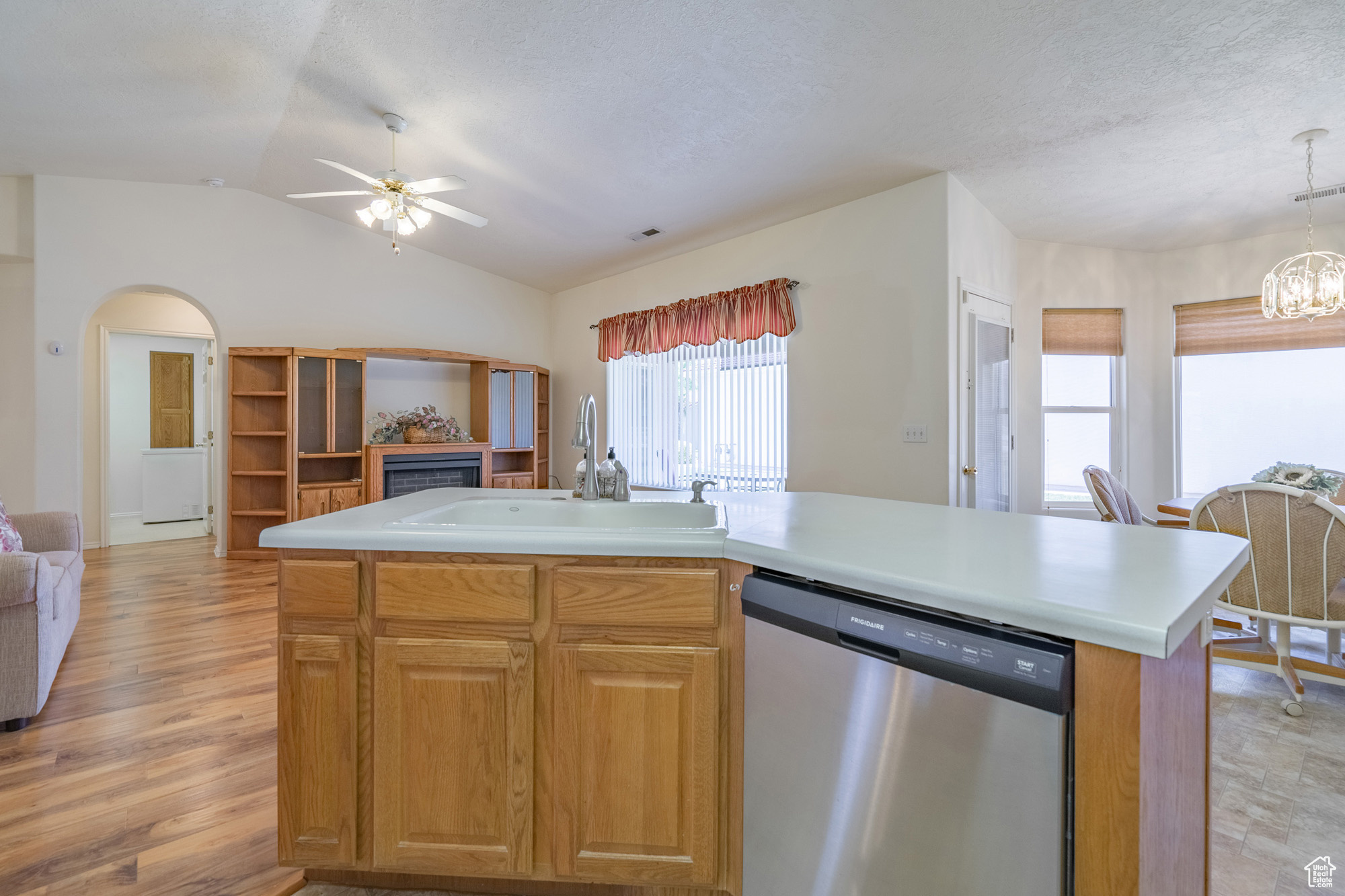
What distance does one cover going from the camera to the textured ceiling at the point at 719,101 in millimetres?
2357

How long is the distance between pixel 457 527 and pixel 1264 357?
5.66 metres

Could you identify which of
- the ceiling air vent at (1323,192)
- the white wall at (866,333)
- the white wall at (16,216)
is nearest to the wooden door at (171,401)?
the white wall at (16,216)

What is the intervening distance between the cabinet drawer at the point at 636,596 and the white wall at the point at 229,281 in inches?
209

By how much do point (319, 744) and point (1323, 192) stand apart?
5.47 meters

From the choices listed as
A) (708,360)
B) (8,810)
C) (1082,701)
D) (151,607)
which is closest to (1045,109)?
(708,360)

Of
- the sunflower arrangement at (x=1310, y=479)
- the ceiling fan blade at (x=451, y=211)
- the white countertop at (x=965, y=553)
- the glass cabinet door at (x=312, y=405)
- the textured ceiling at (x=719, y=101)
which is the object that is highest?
the textured ceiling at (x=719, y=101)

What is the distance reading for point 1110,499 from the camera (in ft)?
10.9

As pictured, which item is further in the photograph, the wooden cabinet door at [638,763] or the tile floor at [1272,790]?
the tile floor at [1272,790]

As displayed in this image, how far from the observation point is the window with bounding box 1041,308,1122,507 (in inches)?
187

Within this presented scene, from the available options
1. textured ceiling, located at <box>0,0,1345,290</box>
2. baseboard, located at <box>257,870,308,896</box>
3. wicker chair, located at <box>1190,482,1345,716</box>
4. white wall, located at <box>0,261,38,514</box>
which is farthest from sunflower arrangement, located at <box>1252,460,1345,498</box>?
white wall, located at <box>0,261,38,514</box>

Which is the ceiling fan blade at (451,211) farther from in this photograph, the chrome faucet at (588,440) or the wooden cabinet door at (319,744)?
the wooden cabinet door at (319,744)

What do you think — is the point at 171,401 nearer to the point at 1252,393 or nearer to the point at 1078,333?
the point at 1078,333

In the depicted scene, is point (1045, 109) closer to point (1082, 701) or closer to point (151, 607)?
point (1082, 701)

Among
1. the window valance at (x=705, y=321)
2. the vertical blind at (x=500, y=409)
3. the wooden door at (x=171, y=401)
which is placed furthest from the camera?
the wooden door at (x=171, y=401)
